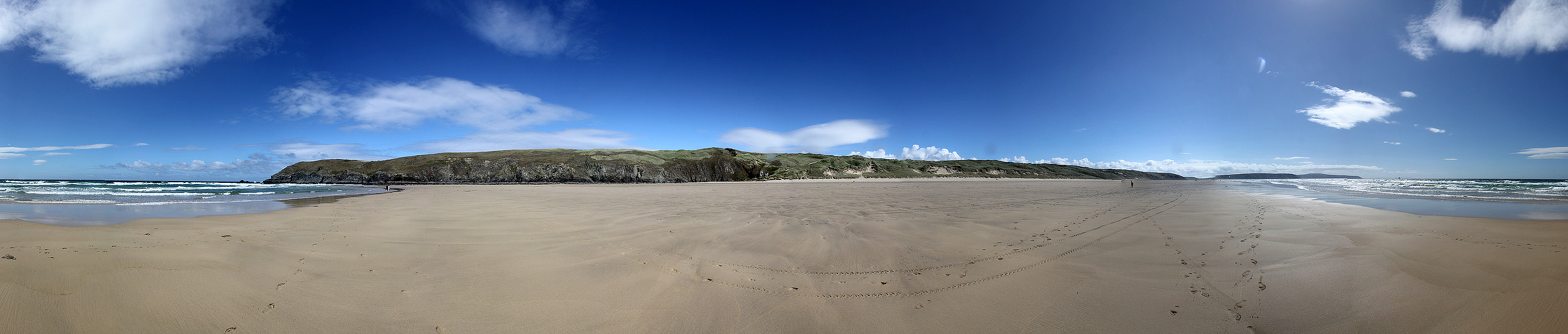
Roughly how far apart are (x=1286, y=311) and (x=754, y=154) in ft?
211

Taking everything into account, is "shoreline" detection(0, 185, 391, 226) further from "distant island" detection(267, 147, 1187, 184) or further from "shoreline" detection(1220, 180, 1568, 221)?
"distant island" detection(267, 147, 1187, 184)

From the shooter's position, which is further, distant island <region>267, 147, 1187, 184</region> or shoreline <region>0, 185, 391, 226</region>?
distant island <region>267, 147, 1187, 184</region>

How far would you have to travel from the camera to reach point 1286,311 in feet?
11.3

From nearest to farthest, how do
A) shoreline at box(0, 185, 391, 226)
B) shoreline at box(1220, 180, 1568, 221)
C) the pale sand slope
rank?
1. the pale sand slope
2. shoreline at box(0, 185, 391, 226)
3. shoreline at box(1220, 180, 1568, 221)

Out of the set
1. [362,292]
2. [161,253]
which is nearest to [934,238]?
[362,292]

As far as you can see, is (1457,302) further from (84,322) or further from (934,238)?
(84,322)

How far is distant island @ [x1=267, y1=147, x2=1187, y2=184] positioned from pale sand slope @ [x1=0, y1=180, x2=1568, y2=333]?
40.1 meters

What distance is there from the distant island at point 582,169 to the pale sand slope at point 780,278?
4009 cm

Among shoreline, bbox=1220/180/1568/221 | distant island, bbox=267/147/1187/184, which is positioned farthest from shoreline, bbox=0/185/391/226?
distant island, bbox=267/147/1187/184

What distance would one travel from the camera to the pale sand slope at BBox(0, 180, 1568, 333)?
3.21 meters

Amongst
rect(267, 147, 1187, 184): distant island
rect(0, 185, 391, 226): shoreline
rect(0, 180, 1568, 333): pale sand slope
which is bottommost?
rect(0, 180, 1568, 333): pale sand slope

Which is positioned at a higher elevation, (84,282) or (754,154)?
(754,154)

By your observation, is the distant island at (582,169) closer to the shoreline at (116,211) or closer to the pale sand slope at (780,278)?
the shoreline at (116,211)

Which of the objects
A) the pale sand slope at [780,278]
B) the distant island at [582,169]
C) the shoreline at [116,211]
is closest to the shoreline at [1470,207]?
the pale sand slope at [780,278]
